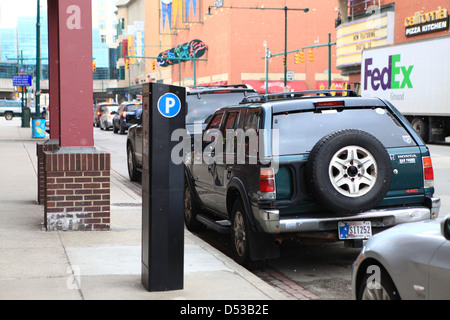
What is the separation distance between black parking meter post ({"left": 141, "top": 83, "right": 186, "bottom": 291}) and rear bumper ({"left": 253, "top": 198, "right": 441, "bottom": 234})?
4.04 ft

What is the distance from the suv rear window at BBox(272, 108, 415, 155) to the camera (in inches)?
281

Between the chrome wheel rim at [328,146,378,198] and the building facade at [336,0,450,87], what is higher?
the building facade at [336,0,450,87]

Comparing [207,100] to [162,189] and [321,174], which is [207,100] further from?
[162,189]

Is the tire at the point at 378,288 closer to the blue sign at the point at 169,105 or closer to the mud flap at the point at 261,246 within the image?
the blue sign at the point at 169,105

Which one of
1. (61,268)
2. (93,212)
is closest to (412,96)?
(93,212)

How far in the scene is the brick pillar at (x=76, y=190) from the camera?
872 centimetres

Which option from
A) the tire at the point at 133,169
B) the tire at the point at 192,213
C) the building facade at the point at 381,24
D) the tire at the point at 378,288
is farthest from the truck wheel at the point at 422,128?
the tire at the point at 378,288

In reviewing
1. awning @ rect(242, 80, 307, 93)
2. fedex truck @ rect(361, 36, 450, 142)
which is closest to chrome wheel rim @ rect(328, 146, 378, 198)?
fedex truck @ rect(361, 36, 450, 142)

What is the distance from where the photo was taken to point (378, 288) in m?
4.64

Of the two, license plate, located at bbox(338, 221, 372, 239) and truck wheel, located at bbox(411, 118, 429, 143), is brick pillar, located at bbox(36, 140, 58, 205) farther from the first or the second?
truck wheel, located at bbox(411, 118, 429, 143)

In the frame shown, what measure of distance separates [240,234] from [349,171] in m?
1.44

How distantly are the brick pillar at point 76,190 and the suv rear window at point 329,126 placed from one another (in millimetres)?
2683

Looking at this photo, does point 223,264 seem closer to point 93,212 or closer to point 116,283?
point 116,283
